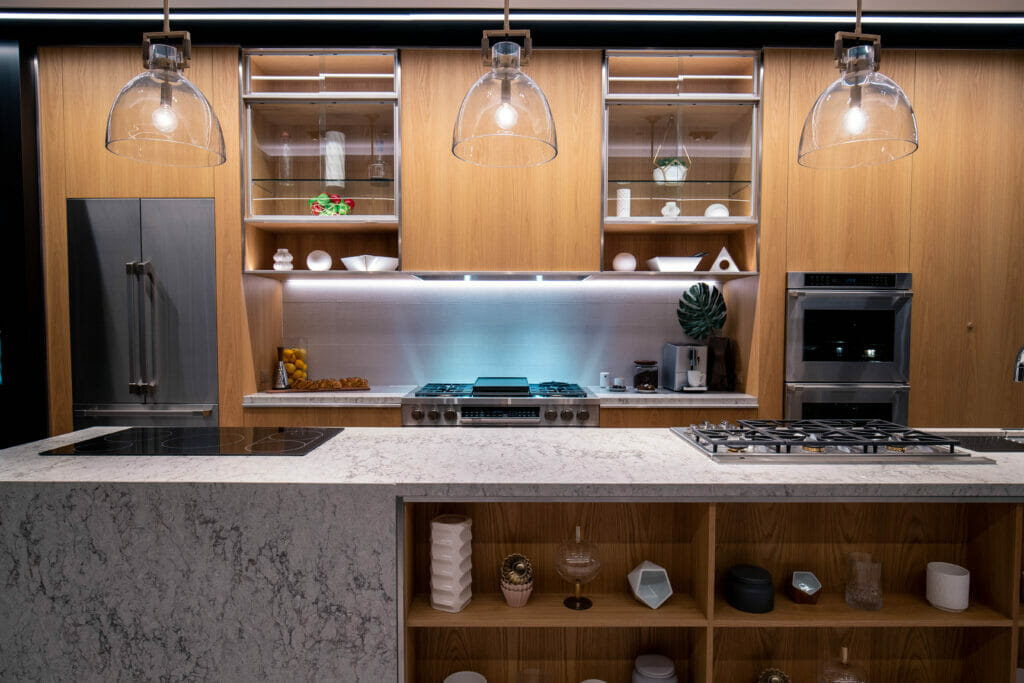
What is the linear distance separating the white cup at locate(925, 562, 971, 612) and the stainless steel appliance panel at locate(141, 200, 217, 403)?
3.20 m

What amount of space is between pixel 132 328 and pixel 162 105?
204cm

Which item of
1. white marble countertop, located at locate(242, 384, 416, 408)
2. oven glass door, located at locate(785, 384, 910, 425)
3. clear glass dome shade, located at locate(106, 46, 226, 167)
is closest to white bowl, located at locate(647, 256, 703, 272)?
oven glass door, located at locate(785, 384, 910, 425)

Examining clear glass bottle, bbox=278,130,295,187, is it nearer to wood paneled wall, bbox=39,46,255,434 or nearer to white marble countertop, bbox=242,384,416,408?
wood paneled wall, bbox=39,46,255,434

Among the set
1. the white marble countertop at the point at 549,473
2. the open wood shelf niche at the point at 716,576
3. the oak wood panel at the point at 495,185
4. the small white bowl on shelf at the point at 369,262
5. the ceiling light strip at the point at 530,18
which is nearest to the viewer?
the white marble countertop at the point at 549,473

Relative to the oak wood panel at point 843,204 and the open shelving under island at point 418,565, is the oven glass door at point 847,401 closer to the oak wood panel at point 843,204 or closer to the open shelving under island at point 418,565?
the oak wood panel at point 843,204

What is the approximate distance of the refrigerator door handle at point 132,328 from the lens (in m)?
3.08

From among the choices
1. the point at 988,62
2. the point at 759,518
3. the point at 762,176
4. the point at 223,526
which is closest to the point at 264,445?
the point at 223,526

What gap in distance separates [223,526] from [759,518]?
144 cm

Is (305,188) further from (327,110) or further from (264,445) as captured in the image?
(264,445)

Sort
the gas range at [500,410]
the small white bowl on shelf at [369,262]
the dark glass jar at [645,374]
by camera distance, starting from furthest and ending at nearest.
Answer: the dark glass jar at [645,374] < the small white bowl on shelf at [369,262] < the gas range at [500,410]

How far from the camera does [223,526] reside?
1.43 m

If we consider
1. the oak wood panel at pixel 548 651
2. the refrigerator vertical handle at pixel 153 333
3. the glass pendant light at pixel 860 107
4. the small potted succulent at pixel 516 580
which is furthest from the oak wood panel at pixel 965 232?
the refrigerator vertical handle at pixel 153 333

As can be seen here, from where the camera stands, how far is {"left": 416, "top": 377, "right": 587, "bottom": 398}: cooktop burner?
10.4 feet

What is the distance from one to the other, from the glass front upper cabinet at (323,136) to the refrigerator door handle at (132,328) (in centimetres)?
69
